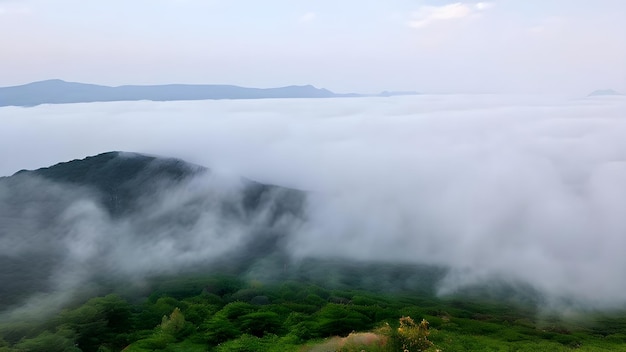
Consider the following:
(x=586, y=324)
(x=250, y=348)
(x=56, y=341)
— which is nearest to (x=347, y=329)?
(x=250, y=348)

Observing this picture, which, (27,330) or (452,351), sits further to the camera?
(27,330)

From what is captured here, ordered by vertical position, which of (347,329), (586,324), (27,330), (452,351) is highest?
(452,351)

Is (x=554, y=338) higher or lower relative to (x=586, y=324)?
higher

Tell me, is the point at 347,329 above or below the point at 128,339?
above

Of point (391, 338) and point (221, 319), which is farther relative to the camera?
point (221, 319)

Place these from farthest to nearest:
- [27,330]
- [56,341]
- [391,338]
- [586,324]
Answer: [586,324], [27,330], [56,341], [391,338]

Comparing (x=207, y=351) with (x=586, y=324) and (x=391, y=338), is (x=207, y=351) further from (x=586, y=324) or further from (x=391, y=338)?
(x=586, y=324)

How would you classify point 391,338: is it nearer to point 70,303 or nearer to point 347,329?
point 347,329

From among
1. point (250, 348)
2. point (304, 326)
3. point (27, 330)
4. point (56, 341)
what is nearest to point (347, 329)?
point (304, 326)

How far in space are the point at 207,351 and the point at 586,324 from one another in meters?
156

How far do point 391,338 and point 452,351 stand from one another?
1772 centimetres

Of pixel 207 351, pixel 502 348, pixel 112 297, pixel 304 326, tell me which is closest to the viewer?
pixel 502 348

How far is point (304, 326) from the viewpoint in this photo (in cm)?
10619

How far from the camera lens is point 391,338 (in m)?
71.8
